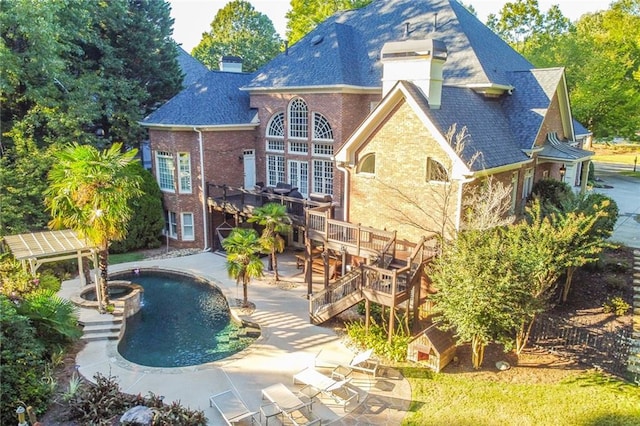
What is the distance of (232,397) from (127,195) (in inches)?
Result: 325

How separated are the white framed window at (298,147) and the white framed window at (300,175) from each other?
21.0 inches

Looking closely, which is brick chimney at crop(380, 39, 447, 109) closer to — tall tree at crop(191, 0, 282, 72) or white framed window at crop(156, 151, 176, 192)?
white framed window at crop(156, 151, 176, 192)

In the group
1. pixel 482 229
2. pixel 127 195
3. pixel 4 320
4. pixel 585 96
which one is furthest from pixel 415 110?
pixel 585 96

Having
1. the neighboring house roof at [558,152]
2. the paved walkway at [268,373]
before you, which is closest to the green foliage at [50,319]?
the paved walkway at [268,373]

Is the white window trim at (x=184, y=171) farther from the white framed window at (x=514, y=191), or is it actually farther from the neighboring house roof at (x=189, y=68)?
the neighboring house roof at (x=189, y=68)

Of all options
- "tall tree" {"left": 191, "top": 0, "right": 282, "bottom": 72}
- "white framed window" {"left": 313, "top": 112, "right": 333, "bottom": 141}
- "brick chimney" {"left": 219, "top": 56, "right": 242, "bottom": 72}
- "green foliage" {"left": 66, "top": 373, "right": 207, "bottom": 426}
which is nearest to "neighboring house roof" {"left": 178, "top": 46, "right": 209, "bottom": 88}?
"brick chimney" {"left": 219, "top": 56, "right": 242, "bottom": 72}

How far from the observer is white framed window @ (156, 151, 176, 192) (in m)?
24.0

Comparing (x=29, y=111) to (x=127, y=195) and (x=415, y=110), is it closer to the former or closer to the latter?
(x=127, y=195)

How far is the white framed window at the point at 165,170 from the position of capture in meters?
24.0

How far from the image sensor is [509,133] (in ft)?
61.1

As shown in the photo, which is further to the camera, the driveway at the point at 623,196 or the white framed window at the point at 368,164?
the driveway at the point at 623,196

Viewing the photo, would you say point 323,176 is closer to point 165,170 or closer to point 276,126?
point 276,126

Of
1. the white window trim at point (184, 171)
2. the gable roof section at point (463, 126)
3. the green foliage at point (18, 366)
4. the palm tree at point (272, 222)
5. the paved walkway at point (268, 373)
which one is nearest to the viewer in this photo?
the green foliage at point (18, 366)

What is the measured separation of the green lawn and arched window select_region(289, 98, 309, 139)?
1426cm
